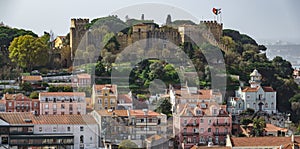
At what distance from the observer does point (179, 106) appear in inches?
1011

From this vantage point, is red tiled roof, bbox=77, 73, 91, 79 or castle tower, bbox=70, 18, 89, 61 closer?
red tiled roof, bbox=77, 73, 91, 79

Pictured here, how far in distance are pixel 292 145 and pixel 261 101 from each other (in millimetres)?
8387

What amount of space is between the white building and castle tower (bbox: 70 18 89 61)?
7966 millimetres

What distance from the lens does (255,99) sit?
96.3 feet

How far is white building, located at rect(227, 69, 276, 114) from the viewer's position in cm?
2897

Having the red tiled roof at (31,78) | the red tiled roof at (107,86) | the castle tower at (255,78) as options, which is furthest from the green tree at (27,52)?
the castle tower at (255,78)

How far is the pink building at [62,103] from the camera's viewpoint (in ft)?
88.1

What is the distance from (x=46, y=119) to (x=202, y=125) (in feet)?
14.4

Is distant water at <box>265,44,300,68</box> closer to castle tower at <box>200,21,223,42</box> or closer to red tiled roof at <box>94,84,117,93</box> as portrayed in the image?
castle tower at <box>200,21,223,42</box>

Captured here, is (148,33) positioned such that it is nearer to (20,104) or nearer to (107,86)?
(107,86)

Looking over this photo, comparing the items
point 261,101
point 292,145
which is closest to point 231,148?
point 292,145

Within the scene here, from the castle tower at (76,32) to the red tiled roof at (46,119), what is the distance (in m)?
10.1

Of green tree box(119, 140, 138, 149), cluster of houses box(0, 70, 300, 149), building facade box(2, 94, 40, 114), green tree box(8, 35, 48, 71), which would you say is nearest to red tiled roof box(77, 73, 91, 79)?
cluster of houses box(0, 70, 300, 149)

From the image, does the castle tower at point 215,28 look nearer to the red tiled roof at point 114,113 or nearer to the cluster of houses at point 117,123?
the cluster of houses at point 117,123
